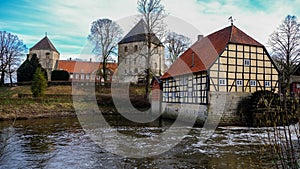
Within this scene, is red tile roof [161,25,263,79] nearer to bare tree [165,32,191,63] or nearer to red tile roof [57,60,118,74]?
bare tree [165,32,191,63]

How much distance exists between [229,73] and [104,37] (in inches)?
804

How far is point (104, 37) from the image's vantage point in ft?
108

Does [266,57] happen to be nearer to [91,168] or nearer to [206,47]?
[206,47]

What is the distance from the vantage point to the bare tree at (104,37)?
32.7 metres

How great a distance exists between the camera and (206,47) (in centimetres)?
1919

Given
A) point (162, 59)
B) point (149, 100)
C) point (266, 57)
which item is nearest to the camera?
point (266, 57)

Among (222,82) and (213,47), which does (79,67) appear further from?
(222,82)

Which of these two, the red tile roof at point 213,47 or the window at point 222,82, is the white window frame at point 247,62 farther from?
the window at point 222,82

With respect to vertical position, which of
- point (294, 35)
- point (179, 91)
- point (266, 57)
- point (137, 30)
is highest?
point (137, 30)

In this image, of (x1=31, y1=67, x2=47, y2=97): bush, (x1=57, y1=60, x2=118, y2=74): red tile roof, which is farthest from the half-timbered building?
(x1=57, y1=60, x2=118, y2=74): red tile roof

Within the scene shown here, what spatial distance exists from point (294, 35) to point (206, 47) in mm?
11132

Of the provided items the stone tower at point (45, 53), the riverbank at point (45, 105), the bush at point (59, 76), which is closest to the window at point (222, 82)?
the riverbank at point (45, 105)

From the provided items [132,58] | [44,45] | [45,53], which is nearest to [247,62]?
[132,58]

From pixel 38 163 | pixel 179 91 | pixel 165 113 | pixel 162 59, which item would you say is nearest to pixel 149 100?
pixel 165 113
